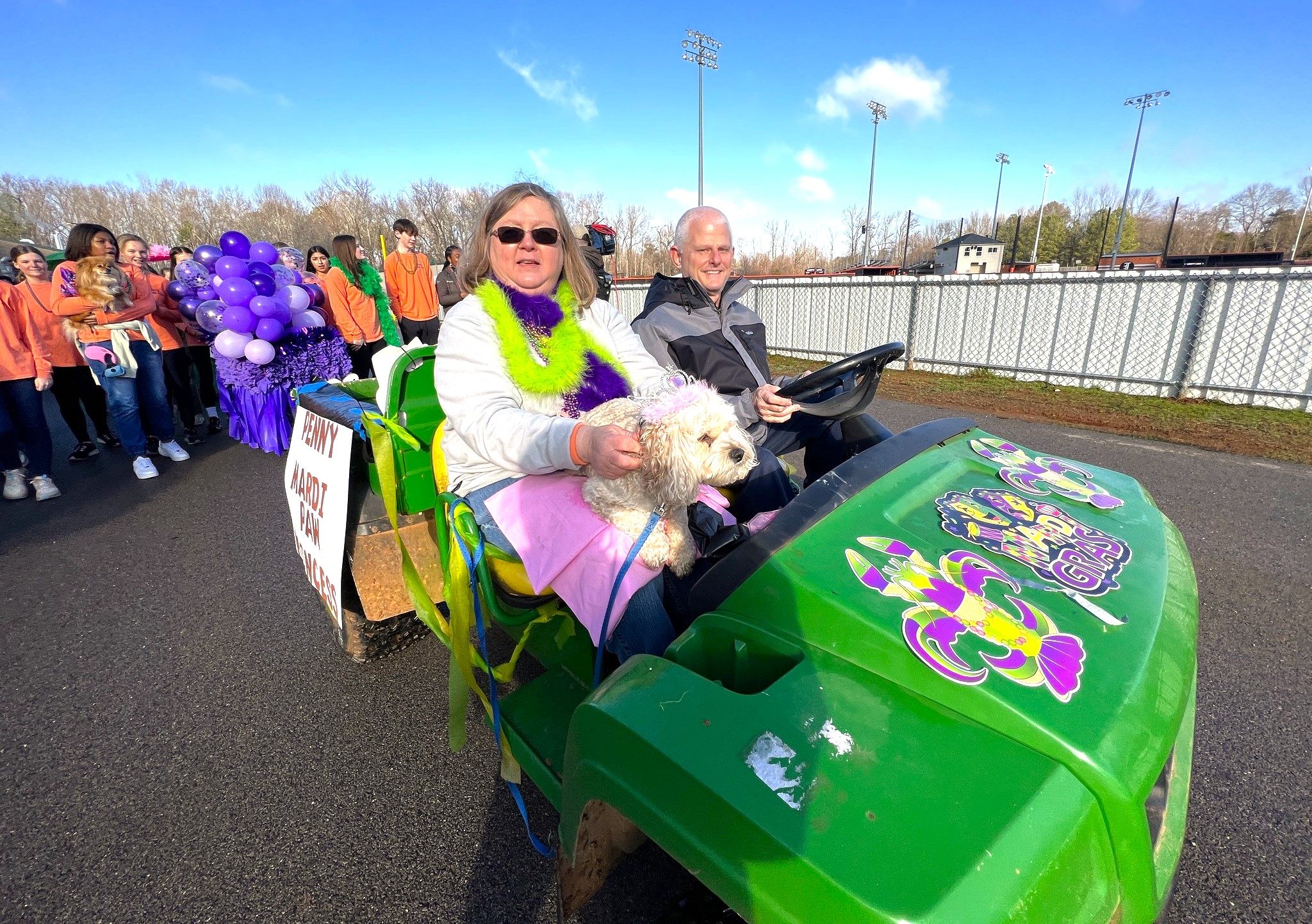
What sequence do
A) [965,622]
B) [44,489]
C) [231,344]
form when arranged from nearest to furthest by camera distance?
[965,622] → [44,489] → [231,344]

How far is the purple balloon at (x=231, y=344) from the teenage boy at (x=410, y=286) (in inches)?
97.8

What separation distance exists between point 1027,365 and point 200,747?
32.3 ft

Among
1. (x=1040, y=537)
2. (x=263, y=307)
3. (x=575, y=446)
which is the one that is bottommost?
(x=1040, y=537)

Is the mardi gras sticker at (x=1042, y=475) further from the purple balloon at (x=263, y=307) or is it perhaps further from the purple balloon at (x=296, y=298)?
the purple balloon at (x=296, y=298)

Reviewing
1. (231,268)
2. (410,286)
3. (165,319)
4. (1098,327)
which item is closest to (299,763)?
(231,268)

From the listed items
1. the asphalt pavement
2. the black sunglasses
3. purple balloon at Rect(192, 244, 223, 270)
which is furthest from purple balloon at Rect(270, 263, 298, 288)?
the black sunglasses

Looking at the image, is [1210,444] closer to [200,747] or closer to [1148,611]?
[1148,611]

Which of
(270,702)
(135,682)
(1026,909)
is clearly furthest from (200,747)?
(1026,909)

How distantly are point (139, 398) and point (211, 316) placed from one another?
4.26 ft

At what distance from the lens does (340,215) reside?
41188 millimetres

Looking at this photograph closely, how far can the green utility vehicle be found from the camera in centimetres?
84

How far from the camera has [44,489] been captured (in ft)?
15.8

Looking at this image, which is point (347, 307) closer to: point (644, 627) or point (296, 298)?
point (296, 298)

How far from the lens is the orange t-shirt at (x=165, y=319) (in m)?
6.00
